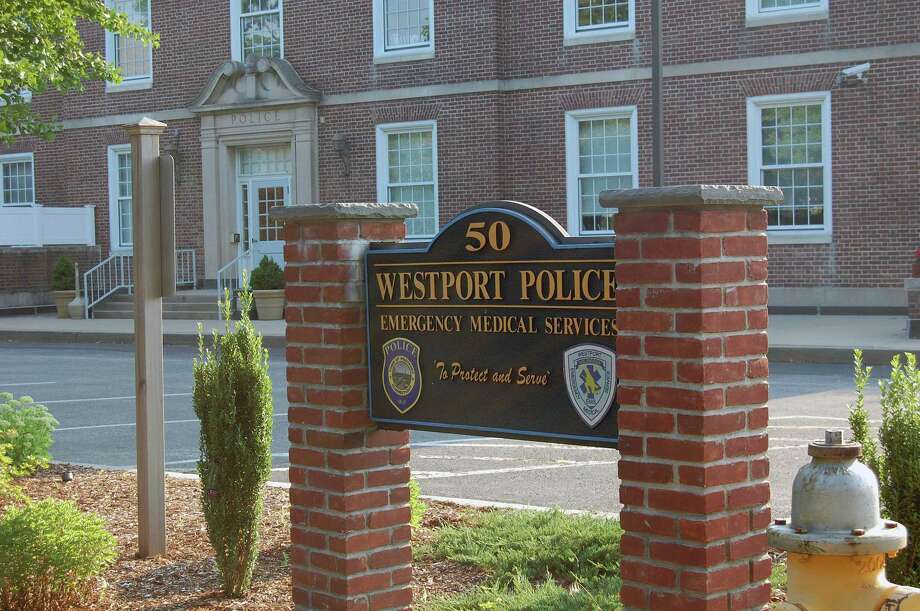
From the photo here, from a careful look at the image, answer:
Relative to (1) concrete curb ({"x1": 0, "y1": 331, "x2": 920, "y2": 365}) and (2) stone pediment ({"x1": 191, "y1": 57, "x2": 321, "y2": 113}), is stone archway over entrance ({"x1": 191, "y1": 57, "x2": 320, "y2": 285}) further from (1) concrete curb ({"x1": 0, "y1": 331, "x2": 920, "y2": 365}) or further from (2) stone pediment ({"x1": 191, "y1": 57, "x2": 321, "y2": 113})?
(1) concrete curb ({"x1": 0, "y1": 331, "x2": 920, "y2": 365})

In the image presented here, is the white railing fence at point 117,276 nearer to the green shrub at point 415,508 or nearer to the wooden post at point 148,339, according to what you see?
the wooden post at point 148,339

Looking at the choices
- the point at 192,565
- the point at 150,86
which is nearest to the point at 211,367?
the point at 192,565

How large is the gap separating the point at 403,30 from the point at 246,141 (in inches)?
174

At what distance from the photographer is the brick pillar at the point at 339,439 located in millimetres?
4609

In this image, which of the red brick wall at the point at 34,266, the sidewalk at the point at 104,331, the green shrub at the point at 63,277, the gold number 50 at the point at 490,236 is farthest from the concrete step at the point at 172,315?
the gold number 50 at the point at 490,236

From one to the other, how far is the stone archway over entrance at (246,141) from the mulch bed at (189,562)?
18.1 meters

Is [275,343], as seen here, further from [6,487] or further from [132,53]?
[6,487]

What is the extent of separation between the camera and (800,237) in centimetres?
2055

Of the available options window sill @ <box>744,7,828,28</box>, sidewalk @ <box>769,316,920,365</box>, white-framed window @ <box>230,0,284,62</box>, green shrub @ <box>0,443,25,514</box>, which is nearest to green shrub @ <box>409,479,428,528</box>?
green shrub @ <box>0,443,25,514</box>

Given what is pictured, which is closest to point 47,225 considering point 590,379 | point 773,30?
point 773,30

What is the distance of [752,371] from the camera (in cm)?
362

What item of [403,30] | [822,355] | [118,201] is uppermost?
[403,30]

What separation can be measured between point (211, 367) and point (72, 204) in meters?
25.5

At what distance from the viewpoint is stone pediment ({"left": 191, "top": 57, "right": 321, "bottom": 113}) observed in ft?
82.8
